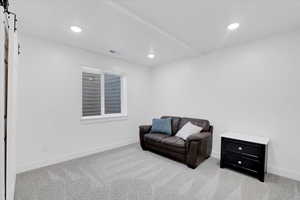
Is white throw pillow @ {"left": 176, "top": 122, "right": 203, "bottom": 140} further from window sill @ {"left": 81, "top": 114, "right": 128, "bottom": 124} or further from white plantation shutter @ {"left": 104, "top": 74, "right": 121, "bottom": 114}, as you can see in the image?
white plantation shutter @ {"left": 104, "top": 74, "right": 121, "bottom": 114}

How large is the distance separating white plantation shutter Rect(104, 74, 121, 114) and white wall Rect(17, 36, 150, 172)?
15.3 inches

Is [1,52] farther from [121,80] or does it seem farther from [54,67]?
Result: [121,80]

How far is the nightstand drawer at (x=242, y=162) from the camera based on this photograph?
236cm

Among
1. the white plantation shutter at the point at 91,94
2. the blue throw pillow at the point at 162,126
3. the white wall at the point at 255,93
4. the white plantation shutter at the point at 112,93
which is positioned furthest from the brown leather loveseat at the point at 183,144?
the white plantation shutter at the point at 91,94

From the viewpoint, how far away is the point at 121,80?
4.28 meters

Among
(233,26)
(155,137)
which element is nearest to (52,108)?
(155,137)

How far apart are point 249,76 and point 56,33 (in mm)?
3751

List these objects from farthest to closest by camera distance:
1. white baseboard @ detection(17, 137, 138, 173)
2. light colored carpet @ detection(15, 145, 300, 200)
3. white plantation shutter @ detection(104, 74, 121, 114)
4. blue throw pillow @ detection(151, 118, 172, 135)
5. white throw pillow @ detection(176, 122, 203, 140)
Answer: white plantation shutter @ detection(104, 74, 121, 114) → blue throw pillow @ detection(151, 118, 172, 135) → white throw pillow @ detection(176, 122, 203, 140) → white baseboard @ detection(17, 137, 138, 173) → light colored carpet @ detection(15, 145, 300, 200)

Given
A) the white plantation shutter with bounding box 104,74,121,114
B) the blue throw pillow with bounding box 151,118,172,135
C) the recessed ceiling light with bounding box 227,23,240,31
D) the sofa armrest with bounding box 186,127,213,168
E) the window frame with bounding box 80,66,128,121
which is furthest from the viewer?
the white plantation shutter with bounding box 104,74,121,114

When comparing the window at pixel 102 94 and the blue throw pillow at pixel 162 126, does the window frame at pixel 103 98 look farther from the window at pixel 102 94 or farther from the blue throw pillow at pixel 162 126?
the blue throw pillow at pixel 162 126

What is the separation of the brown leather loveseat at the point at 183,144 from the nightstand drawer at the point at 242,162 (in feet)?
1.54

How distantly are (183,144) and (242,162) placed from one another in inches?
41.0

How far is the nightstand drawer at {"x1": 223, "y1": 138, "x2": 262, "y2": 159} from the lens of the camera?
2336mm

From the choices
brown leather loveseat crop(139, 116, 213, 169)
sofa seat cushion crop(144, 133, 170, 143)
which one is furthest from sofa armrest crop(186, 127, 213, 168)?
sofa seat cushion crop(144, 133, 170, 143)
